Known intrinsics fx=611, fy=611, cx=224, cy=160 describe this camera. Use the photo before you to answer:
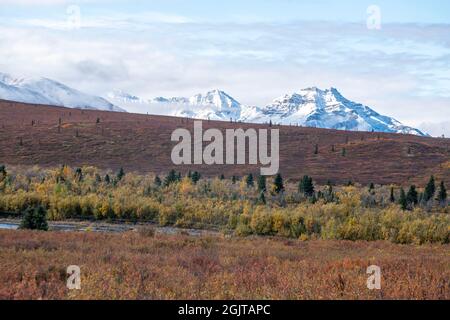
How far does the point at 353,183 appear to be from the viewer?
53.9 meters

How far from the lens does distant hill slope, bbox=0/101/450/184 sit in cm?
6241

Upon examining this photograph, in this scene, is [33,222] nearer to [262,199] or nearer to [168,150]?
[262,199]

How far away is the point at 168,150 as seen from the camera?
71.5 m

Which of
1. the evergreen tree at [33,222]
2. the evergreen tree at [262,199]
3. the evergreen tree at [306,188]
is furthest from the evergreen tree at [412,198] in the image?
the evergreen tree at [33,222]

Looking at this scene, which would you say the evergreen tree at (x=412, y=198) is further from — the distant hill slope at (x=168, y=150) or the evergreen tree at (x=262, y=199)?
the distant hill slope at (x=168, y=150)

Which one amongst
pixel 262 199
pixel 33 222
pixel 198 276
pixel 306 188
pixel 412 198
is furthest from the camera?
pixel 306 188

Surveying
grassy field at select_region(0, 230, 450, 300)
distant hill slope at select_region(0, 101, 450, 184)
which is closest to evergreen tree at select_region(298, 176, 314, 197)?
distant hill slope at select_region(0, 101, 450, 184)

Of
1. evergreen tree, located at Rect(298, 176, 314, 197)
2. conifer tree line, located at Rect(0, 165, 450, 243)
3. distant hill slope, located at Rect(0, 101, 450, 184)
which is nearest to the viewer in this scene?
conifer tree line, located at Rect(0, 165, 450, 243)

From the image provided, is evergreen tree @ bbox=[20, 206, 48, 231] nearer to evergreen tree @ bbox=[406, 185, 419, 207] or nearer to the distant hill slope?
evergreen tree @ bbox=[406, 185, 419, 207]

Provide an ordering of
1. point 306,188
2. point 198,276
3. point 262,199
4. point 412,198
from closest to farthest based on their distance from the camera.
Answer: point 198,276
point 262,199
point 412,198
point 306,188

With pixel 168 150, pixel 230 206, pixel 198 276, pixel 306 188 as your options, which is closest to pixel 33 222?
pixel 230 206

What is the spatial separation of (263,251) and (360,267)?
4.97m

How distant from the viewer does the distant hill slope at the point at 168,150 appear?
62.4 meters
